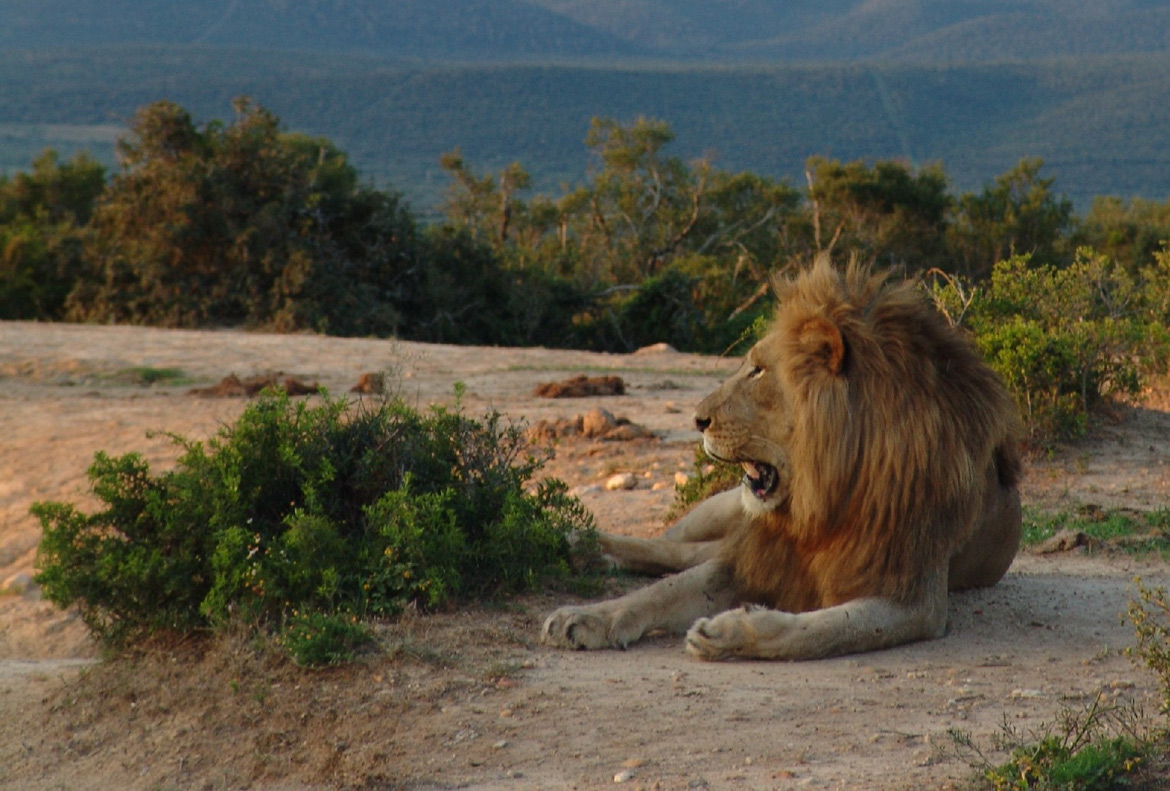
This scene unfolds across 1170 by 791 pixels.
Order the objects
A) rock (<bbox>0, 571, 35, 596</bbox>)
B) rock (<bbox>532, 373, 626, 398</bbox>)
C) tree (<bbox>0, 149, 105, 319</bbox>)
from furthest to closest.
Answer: tree (<bbox>0, 149, 105, 319</bbox>)
rock (<bbox>532, 373, 626, 398</bbox>)
rock (<bbox>0, 571, 35, 596</bbox>)

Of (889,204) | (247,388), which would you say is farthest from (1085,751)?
(889,204)

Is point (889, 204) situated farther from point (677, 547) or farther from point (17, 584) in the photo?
point (677, 547)

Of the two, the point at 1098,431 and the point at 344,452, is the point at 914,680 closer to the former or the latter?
the point at 344,452

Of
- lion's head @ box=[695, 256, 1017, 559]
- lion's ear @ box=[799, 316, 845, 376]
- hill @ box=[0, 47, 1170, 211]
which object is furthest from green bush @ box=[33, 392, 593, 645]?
hill @ box=[0, 47, 1170, 211]

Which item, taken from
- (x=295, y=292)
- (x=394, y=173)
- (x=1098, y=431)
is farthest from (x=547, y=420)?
(x=394, y=173)

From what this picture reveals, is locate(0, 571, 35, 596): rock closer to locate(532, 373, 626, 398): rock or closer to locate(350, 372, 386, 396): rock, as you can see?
locate(350, 372, 386, 396): rock

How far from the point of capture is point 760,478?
4.99 meters

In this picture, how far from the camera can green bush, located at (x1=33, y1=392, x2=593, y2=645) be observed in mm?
5141

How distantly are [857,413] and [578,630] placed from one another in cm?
118

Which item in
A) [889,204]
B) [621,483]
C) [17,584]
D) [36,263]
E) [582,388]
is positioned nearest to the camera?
[17,584]

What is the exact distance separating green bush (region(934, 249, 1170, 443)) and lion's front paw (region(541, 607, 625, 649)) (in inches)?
162

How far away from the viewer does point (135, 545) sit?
533 centimetres

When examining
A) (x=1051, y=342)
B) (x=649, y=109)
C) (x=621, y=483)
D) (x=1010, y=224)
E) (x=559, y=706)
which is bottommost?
(x=559, y=706)

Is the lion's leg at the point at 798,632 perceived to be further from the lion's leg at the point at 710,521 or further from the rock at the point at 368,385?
the rock at the point at 368,385
